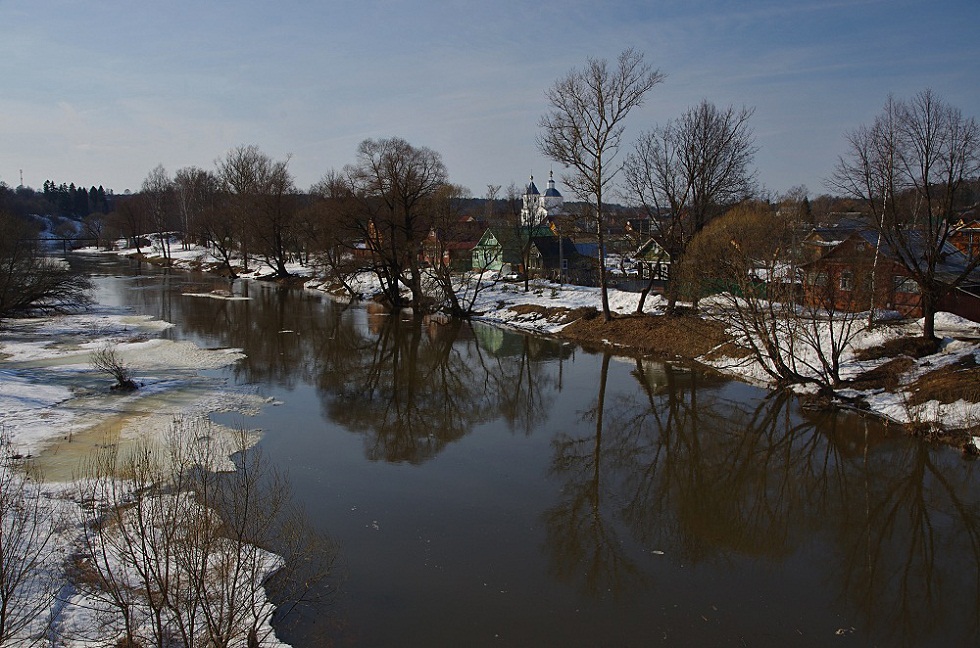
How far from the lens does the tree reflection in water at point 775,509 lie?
9547 millimetres

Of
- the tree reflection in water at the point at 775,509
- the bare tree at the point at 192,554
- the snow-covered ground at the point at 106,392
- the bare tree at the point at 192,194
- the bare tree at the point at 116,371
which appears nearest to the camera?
the bare tree at the point at 192,554

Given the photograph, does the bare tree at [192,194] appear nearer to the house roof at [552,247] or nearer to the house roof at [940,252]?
the house roof at [552,247]

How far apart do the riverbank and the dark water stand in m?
0.89

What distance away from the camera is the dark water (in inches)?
Result: 341

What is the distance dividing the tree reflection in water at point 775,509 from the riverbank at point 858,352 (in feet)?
3.65

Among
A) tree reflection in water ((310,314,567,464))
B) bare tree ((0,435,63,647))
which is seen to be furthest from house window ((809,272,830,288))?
bare tree ((0,435,63,647))

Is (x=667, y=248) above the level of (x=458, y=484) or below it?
above

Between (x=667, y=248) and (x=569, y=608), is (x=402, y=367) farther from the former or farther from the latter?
(x=569, y=608)

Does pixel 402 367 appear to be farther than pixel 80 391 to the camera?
Yes

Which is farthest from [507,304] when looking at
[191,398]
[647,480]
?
[647,480]

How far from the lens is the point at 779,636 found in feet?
27.2

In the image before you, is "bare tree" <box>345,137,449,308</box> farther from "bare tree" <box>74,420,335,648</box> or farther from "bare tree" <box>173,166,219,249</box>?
"bare tree" <box>173,166,219,249</box>

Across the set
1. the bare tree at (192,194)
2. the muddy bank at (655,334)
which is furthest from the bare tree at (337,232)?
the bare tree at (192,194)

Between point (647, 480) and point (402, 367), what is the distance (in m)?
12.0
